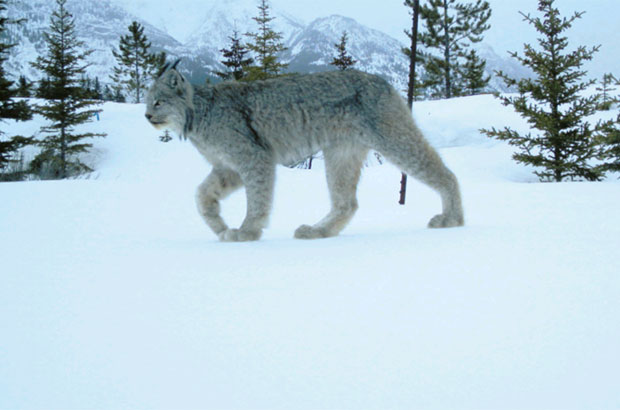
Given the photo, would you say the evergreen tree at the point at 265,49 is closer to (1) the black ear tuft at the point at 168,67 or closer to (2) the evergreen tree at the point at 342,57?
(2) the evergreen tree at the point at 342,57

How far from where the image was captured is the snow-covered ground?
125 cm

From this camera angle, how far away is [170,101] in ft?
12.7

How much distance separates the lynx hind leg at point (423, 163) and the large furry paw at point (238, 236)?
1152 mm

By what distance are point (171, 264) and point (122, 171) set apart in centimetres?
1602

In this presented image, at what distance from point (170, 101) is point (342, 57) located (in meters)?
22.6

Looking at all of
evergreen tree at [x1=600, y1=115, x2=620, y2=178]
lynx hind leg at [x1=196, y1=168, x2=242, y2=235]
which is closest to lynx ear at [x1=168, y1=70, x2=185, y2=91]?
lynx hind leg at [x1=196, y1=168, x2=242, y2=235]

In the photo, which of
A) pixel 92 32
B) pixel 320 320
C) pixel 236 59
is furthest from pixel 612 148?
pixel 92 32

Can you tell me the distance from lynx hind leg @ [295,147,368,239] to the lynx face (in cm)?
118

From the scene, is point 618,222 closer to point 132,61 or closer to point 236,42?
point 236,42

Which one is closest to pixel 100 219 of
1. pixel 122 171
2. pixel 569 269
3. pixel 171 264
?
pixel 171 264

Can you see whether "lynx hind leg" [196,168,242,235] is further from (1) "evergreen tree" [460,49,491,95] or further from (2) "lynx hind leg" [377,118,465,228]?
(1) "evergreen tree" [460,49,491,95]

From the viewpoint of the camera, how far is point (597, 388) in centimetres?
121

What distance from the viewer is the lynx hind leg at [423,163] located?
3.78m

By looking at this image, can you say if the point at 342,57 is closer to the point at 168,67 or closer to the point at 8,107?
the point at 8,107
